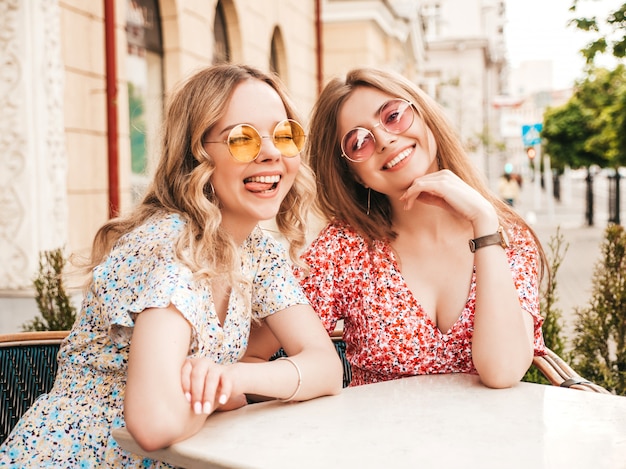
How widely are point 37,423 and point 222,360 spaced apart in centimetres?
49

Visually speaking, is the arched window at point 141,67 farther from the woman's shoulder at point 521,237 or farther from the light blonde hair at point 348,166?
the woman's shoulder at point 521,237

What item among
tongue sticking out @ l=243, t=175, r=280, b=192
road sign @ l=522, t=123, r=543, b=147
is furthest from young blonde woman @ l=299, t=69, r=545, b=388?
road sign @ l=522, t=123, r=543, b=147

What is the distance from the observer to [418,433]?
1.77 metres

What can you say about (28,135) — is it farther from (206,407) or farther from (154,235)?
(206,407)

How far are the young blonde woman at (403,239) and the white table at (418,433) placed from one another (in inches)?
14.7

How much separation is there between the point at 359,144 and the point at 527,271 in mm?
681

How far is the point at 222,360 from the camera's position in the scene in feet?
6.88

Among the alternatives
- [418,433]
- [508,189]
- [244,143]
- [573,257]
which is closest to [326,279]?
[244,143]

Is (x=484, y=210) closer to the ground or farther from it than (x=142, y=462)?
farther from it

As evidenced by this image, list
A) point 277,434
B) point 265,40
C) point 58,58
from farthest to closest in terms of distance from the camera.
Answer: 1. point 265,40
2. point 58,58
3. point 277,434

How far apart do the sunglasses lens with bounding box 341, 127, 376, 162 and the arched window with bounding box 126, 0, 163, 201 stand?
547 cm

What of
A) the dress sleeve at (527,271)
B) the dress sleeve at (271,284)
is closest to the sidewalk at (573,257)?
the dress sleeve at (527,271)

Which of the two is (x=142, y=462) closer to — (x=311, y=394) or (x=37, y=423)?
(x=37, y=423)

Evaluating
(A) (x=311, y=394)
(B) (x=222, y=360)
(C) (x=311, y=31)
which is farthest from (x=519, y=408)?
(C) (x=311, y=31)
